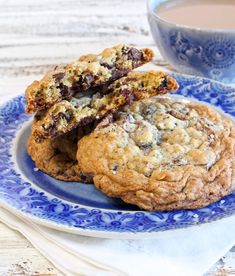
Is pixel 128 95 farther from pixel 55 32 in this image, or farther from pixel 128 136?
pixel 55 32

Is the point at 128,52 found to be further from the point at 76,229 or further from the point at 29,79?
the point at 29,79

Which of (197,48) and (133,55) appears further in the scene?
(197,48)

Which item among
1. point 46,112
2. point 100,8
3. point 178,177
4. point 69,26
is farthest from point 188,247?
point 100,8

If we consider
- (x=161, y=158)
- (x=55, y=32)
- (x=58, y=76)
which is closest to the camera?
(x=161, y=158)

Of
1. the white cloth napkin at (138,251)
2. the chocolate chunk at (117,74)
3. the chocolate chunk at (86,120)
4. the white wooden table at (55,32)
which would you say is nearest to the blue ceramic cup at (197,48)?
the white wooden table at (55,32)

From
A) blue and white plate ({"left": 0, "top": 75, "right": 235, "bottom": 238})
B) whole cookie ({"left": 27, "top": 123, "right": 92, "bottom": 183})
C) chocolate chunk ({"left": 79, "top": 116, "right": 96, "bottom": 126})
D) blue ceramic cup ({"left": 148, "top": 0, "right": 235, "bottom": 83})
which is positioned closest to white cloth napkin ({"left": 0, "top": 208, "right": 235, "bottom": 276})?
blue and white plate ({"left": 0, "top": 75, "right": 235, "bottom": 238})

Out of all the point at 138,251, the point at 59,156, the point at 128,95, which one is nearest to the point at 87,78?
the point at 128,95

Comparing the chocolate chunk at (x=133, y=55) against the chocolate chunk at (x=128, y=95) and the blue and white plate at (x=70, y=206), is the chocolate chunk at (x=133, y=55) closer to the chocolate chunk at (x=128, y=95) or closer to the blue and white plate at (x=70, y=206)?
the chocolate chunk at (x=128, y=95)
